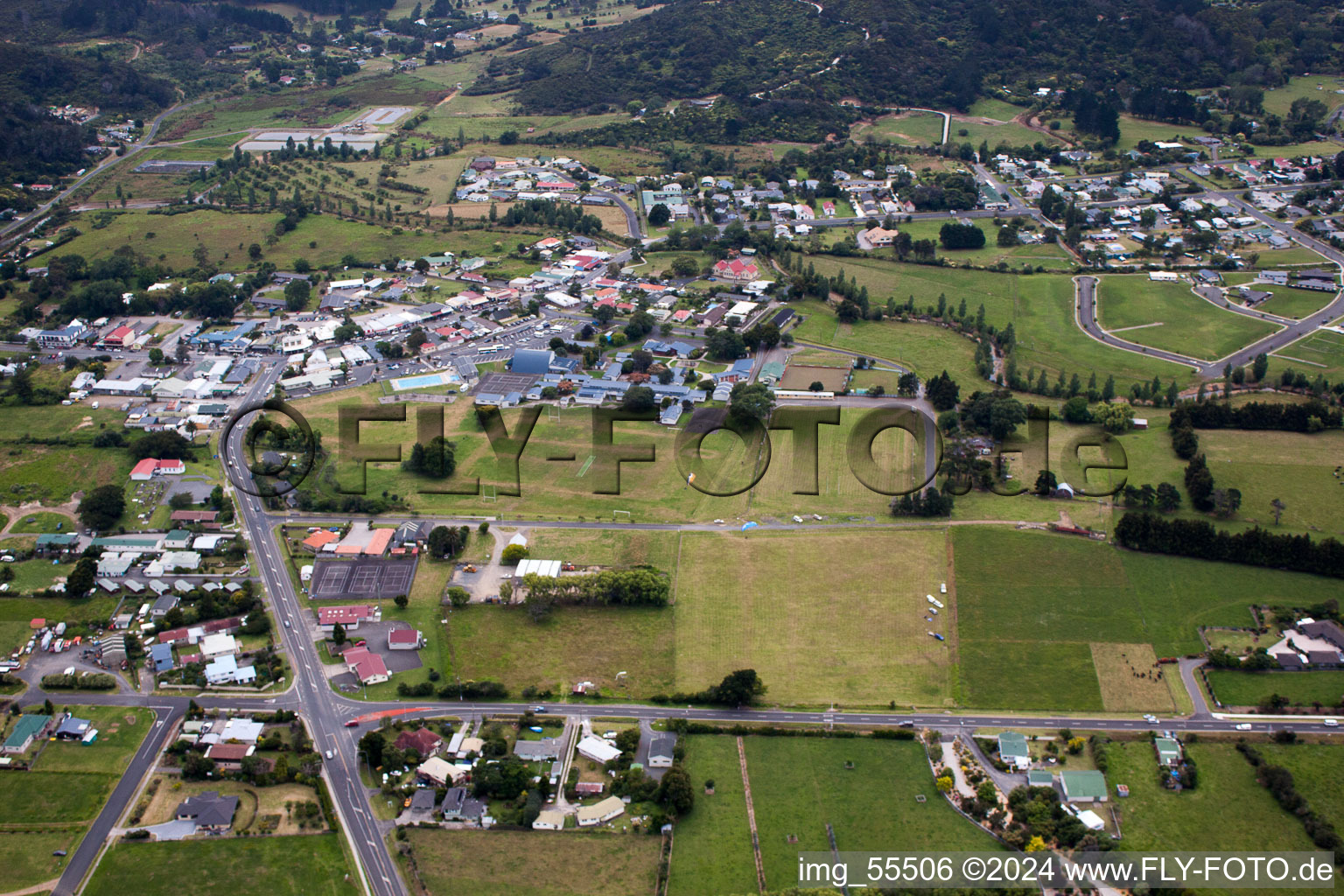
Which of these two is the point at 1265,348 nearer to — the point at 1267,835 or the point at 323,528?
the point at 1267,835

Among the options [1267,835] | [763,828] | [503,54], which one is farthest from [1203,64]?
[763,828]

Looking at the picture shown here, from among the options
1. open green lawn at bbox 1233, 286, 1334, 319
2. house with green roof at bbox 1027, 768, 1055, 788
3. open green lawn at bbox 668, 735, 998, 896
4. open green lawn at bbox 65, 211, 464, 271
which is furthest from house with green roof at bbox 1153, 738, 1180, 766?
open green lawn at bbox 65, 211, 464, 271

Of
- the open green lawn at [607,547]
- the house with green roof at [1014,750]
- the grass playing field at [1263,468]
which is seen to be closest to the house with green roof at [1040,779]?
the house with green roof at [1014,750]

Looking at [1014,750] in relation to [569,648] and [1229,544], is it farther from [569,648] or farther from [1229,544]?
[569,648]

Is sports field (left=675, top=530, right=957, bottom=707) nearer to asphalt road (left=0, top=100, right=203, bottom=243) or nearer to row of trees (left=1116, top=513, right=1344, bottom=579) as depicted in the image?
row of trees (left=1116, top=513, right=1344, bottom=579)

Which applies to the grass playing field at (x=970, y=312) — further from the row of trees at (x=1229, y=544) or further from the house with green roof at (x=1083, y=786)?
the house with green roof at (x=1083, y=786)

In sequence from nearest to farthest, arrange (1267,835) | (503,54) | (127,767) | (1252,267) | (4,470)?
(1267,835) → (127,767) → (4,470) → (1252,267) → (503,54)
